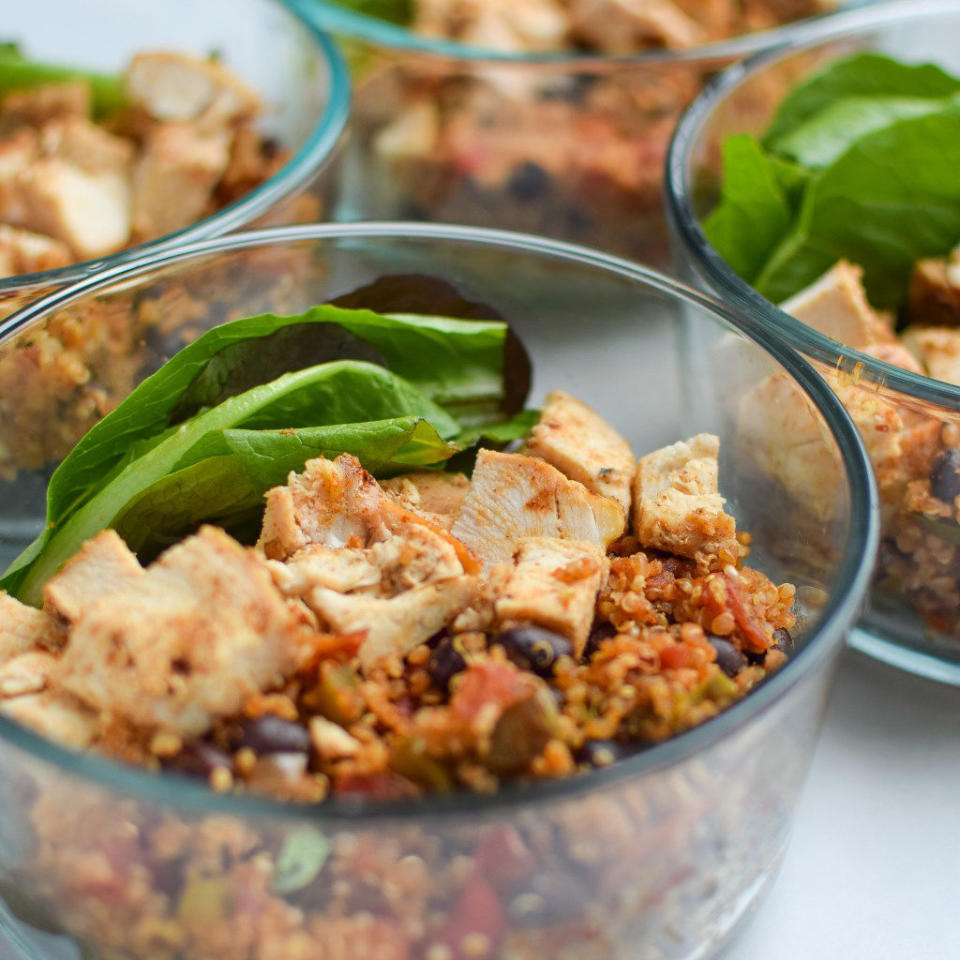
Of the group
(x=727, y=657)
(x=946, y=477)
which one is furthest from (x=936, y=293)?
(x=727, y=657)

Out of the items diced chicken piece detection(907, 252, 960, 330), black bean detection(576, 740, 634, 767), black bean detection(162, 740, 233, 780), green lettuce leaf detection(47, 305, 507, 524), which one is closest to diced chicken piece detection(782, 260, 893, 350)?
diced chicken piece detection(907, 252, 960, 330)

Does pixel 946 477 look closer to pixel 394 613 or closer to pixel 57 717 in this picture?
pixel 394 613

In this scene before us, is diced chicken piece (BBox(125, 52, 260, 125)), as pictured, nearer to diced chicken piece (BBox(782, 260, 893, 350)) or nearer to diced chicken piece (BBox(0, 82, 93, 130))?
diced chicken piece (BBox(0, 82, 93, 130))

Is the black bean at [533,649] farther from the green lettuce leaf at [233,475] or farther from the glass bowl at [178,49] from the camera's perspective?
the glass bowl at [178,49]

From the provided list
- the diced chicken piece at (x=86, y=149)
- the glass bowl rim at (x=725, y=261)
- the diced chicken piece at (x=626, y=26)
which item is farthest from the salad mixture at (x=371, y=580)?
the diced chicken piece at (x=626, y=26)

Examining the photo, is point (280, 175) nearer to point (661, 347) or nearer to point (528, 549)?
point (661, 347)
